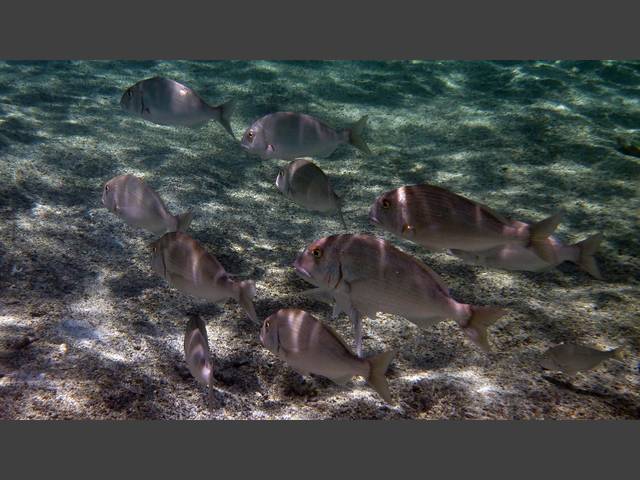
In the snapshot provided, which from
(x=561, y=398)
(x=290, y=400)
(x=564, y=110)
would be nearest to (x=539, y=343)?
(x=561, y=398)

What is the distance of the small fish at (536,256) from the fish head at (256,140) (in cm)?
192

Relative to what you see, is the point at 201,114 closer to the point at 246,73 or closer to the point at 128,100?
the point at 128,100

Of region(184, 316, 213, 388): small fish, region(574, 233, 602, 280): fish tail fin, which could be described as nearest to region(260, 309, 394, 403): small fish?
region(184, 316, 213, 388): small fish

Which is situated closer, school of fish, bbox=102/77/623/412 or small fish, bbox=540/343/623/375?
school of fish, bbox=102/77/623/412

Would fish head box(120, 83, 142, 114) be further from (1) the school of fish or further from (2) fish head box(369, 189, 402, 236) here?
(2) fish head box(369, 189, 402, 236)

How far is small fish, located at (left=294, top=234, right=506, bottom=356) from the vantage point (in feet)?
7.24

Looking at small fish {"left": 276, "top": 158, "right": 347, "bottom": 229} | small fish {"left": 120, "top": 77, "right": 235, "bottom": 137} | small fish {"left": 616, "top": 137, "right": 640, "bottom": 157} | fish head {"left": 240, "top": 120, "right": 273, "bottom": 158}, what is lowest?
small fish {"left": 276, "top": 158, "right": 347, "bottom": 229}

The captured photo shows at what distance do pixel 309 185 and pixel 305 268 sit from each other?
1.22 meters

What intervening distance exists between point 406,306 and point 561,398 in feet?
4.46

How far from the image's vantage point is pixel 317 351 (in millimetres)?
2215

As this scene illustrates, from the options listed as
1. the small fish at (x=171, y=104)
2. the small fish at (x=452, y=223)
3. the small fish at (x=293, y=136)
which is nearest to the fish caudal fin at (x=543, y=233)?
the small fish at (x=452, y=223)

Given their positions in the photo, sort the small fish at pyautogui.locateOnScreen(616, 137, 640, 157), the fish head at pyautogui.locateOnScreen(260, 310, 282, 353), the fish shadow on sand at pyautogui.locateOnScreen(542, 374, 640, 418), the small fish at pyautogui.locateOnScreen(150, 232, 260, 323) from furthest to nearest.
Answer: the small fish at pyautogui.locateOnScreen(616, 137, 640, 157) < the fish shadow on sand at pyautogui.locateOnScreen(542, 374, 640, 418) < the small fish at pyautogui.locateOnScreen(150, 232, 260, 323) < the fish head at pyautogui.locateOnScreen(260, 310, 282, 353)

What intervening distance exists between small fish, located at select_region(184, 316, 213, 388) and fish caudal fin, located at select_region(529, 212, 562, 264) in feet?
6.26

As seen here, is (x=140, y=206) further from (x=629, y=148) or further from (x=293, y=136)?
(x=629, y=148)
